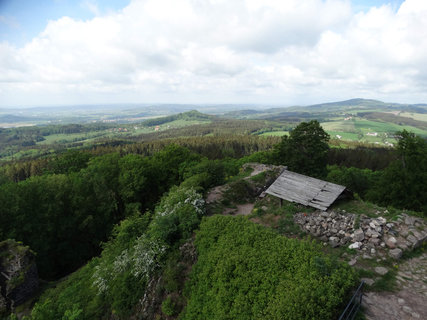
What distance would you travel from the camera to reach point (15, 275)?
16.6 meters

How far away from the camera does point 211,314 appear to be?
881 cm

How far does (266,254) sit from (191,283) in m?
4.48

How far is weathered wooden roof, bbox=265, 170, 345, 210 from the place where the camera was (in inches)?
608

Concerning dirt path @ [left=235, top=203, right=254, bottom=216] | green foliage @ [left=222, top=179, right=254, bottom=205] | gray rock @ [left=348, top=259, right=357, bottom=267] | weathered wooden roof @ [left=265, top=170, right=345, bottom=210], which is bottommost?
dirt path @ [left=235, top=203, right=254, bottom=216]

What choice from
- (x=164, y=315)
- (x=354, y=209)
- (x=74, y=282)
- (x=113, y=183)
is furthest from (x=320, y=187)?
(x=113, y=183)

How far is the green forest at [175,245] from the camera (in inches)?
312

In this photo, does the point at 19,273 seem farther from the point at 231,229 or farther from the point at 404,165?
the point at 404,165

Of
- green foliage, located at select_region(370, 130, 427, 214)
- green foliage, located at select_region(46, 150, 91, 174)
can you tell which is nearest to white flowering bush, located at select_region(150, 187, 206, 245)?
green foliage, located at select_region(370, 130, 427, 214)

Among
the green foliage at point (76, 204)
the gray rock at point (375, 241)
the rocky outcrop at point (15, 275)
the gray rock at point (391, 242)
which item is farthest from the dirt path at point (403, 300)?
the green foliage at point (76, 204)

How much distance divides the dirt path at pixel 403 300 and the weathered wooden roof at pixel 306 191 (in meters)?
5.84

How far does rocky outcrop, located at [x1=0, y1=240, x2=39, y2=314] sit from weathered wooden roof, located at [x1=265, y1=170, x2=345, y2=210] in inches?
853

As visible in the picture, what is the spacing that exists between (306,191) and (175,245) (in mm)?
11089

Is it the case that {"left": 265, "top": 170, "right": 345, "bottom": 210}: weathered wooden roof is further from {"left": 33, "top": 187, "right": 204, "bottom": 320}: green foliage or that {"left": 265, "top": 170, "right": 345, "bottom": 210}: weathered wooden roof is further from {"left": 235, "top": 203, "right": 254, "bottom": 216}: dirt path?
{"left": 33, "top": 187, "right": 204, "bottom": 320}: green foliage

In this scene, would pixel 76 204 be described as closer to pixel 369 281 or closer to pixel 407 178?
pixel 369 281
